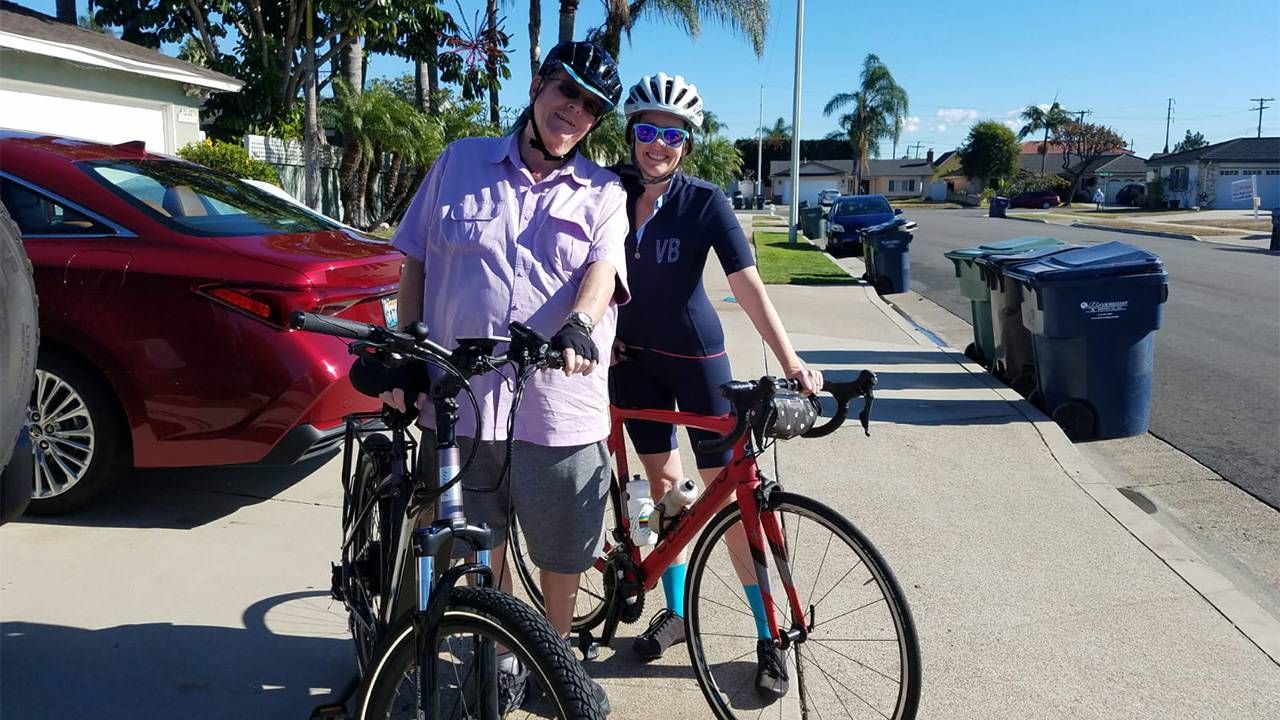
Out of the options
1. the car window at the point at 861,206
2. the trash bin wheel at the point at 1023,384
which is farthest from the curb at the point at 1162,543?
the car window at the point at 861,206

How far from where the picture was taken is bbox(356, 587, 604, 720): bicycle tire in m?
1.99

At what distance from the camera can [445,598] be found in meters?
2.11

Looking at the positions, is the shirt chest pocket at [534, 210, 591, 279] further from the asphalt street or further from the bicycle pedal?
the asphalt street

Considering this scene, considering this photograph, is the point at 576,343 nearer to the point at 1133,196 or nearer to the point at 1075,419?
the point at 1075,419

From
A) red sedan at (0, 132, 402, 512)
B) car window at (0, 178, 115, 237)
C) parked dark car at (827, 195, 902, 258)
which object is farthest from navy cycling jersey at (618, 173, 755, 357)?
parked dark car at (827, 195, 902, 258)

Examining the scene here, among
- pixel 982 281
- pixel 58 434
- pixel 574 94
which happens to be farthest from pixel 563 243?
pixel 982 281

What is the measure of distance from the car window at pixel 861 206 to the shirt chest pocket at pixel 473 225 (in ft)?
75.9

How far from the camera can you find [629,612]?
3441 millimetres

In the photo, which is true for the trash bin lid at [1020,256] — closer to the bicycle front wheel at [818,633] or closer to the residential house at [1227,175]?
the bicycle front wheel at [818,633]

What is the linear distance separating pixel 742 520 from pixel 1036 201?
74203 mm

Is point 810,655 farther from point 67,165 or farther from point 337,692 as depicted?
point 67,165

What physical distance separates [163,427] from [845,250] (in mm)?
21536

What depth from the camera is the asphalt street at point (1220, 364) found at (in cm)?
665

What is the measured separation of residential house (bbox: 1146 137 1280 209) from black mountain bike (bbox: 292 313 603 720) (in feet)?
226
